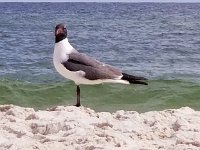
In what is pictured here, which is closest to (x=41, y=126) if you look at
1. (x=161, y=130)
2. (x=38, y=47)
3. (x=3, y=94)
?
(x=161, y=130)

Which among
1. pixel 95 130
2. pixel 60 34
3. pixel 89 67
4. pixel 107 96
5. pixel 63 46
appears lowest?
pixel 107 96

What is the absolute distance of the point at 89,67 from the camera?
695cm

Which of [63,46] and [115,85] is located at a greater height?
[63,46]

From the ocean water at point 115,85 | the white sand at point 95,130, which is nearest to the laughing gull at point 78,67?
the white sand at point 95,130

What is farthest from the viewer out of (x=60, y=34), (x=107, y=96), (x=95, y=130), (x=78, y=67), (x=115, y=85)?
(x=115, y=85)

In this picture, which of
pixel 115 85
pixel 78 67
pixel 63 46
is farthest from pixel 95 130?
pixel 115 85

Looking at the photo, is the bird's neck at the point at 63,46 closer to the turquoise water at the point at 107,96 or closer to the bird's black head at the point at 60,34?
the bird's black head at the point at 60,34

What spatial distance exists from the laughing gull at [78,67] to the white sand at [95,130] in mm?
434

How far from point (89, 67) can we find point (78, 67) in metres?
0.14

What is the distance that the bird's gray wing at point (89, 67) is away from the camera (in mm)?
6848

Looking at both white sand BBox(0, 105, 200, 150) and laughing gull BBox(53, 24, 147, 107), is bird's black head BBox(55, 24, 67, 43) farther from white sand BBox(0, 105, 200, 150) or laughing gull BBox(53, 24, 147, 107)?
white sand BBox(0, 105, 200, 150)

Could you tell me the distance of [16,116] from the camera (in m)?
6.52

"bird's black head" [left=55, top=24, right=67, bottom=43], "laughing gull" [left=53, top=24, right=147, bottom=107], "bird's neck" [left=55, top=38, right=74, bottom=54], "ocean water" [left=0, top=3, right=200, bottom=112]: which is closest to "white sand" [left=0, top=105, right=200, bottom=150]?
"laughing gull" [left=53, top=24, right=147, bottom=107]

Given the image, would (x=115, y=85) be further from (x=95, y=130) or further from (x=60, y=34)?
(x=95, y=130)
